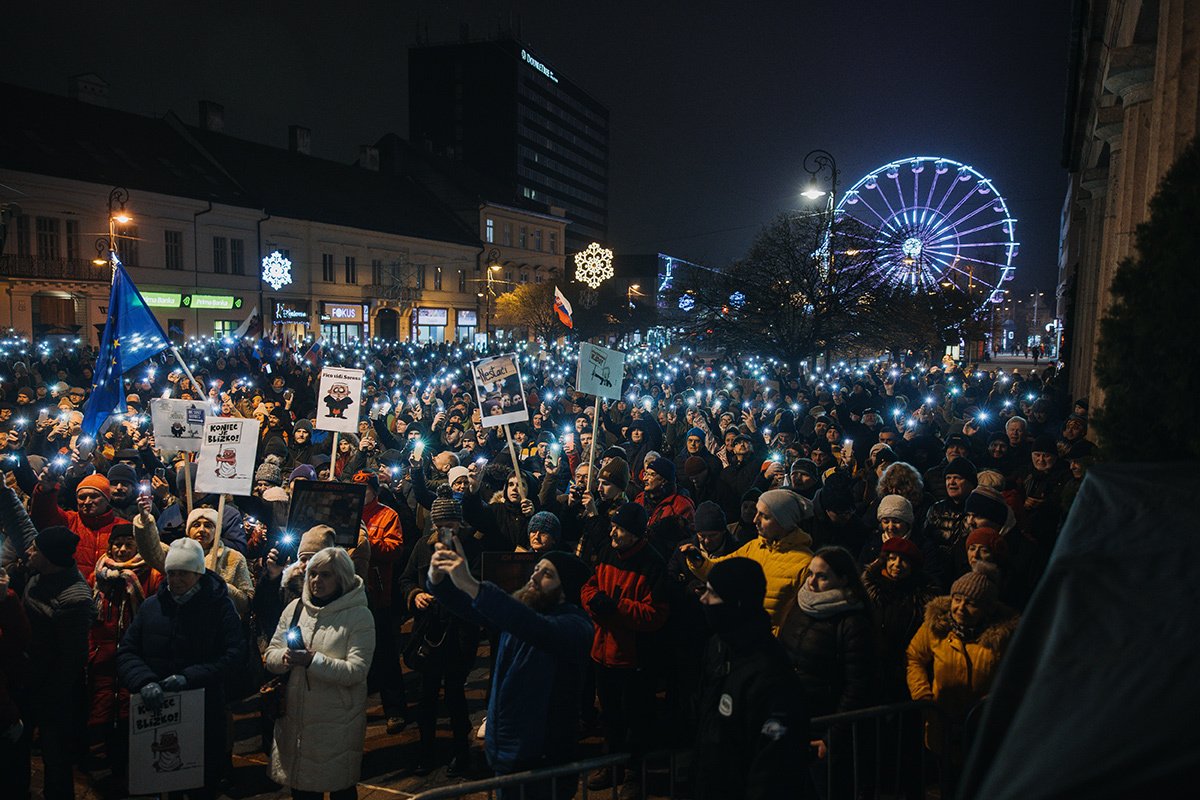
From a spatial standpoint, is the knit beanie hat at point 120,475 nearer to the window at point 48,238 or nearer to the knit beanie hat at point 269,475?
the knit beanie hat at point 269,475

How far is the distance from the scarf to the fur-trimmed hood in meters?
0.43

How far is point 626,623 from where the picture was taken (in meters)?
5.34

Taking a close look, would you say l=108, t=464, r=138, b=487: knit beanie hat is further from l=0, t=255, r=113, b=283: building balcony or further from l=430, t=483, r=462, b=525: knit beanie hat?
l=0, t=255, r=113, b=283: building balcony

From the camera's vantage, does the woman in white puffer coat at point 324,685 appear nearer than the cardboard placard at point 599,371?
Yes

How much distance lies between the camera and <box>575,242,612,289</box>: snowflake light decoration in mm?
30172

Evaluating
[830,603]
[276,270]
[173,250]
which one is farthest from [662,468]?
[276,270]

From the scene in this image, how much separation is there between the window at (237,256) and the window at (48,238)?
9.41 metres

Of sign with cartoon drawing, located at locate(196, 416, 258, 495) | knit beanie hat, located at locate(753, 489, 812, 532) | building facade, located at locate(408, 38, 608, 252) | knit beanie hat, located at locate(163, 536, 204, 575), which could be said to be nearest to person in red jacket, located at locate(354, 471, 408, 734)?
sign with cartoon drawing, located at locate(196, 416, 258, 495)

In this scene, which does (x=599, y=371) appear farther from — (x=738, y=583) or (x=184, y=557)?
(x=738, y=583)

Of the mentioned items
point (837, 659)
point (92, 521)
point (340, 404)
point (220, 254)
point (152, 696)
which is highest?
point (220, 254)

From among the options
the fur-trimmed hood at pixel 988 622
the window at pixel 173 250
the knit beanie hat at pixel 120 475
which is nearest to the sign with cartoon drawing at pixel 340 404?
the knit beanie hat at pixel 120 475

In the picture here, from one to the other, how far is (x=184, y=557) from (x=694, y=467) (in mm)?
5599

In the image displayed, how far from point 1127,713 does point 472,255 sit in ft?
222

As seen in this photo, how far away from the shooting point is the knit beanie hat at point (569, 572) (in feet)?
14.5
